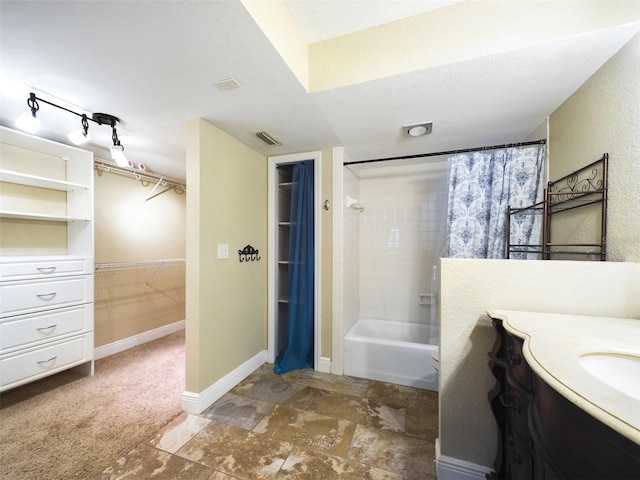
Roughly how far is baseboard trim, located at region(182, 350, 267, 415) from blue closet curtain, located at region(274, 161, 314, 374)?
0.32 m

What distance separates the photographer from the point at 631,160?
3.57ft

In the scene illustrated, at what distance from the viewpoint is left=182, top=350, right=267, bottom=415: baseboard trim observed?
1779 millimetres

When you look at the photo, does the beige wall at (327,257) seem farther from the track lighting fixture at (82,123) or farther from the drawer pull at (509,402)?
the track lighting fixture at (82,123)

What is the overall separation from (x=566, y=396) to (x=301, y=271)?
7.03 feet

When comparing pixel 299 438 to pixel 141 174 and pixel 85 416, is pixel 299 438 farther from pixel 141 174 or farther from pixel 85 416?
pixel 141 174

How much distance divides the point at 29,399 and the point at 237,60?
288 centimetres

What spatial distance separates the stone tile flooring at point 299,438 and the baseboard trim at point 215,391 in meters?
0.05

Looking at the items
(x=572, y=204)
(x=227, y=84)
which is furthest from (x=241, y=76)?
(x=572, y=204)

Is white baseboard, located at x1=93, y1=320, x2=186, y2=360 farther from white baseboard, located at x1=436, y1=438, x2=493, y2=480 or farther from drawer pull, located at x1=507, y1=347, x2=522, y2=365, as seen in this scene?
drawer pull, located at x1=507, y1=347, x2=522, y2=365

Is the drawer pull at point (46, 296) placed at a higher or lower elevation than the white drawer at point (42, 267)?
lower

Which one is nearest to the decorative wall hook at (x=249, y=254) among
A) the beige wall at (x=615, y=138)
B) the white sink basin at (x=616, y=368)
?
the white sink basin at (x=616, y=368)

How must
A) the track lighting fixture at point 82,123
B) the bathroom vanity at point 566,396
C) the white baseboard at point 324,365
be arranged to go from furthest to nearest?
the white baseboard at point 324,365
the track lighting fixture at point 82,123
the bathroom vanity at point 566,396

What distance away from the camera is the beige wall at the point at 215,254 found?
1.78m

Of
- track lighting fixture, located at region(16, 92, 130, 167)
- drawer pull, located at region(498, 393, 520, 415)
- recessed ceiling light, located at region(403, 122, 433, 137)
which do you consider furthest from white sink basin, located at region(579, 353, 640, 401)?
track lighting fixture, located at region(16, 92, 130, 167)
